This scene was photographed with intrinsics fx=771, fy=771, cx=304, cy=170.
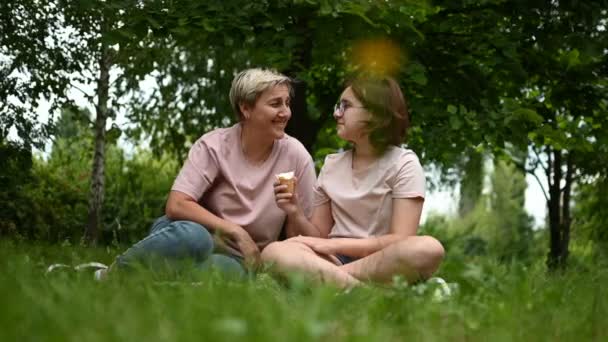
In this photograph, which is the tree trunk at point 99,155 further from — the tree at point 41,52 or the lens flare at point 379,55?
the lens flare at point 379,55

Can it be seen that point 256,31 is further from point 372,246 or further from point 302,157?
point 372,246

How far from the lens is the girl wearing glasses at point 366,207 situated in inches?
139

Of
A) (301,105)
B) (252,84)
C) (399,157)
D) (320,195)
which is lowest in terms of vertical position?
(320,195)

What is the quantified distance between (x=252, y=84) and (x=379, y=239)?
1.15m

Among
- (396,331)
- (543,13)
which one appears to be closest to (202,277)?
(396,331)

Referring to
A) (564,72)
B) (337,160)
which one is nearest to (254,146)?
(337,160)

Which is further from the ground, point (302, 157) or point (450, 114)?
point (450, 114)

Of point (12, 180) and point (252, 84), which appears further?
point (12, 180)

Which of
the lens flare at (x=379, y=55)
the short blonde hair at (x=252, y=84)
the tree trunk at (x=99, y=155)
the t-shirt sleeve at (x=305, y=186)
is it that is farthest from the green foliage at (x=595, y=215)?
the short blonde hair at (x=252, y=84)

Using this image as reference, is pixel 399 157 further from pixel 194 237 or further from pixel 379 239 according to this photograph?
pixel 194 237

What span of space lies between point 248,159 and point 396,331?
224 cm

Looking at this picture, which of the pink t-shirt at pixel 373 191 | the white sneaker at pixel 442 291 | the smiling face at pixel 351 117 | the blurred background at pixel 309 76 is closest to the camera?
the white sneaker at pixel 442 291

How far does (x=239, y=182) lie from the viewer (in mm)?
4176

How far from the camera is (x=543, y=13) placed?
6113 millimetres
